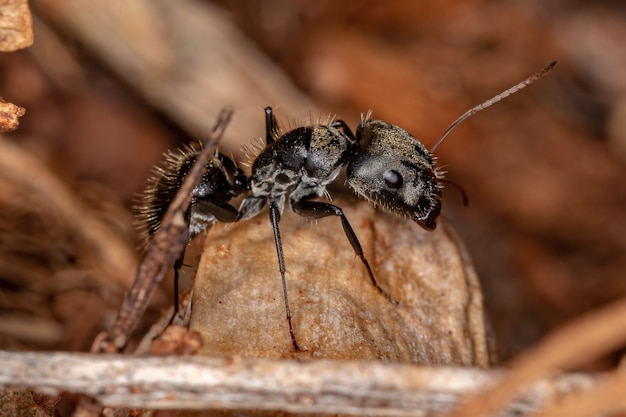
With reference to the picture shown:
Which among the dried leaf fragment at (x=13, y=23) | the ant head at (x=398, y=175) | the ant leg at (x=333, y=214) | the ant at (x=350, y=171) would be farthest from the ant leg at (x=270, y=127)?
the dried leaf fragment at (x=13, y=23)

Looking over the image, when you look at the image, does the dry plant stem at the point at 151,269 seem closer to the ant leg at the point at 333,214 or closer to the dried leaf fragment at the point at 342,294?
the dried leaf fragment at the point at 342,294

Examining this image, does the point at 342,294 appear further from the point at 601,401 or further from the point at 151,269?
the point at 601,401

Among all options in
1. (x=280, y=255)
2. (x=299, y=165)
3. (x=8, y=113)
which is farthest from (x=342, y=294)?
(x=8, y=113)

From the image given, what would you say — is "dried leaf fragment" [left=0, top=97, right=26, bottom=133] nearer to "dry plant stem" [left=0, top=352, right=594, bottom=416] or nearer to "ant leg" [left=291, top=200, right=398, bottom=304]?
"dry plant stem" [left=0, top=352, right=594, bottom=416]

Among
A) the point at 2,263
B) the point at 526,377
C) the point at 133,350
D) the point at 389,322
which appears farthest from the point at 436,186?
the point at 2,263

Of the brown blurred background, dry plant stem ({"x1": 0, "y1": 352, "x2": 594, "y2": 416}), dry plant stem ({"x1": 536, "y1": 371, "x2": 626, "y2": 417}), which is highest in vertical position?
the brown blurred background

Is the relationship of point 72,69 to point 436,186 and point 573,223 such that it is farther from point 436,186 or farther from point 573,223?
point 573,223

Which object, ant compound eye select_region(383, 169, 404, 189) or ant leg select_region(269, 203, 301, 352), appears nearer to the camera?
ant leg select_region(269, 203, 301, 352)

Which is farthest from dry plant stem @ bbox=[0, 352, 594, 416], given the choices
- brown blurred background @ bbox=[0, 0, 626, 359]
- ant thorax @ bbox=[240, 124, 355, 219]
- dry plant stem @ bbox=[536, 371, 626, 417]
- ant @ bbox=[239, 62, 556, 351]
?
brown blurred background @ bbox=[0, 0, 626, 359]
